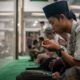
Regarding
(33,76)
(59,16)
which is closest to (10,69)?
(33,76)

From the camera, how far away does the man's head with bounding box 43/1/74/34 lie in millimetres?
2584

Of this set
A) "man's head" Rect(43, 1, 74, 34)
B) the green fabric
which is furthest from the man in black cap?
the green fabric

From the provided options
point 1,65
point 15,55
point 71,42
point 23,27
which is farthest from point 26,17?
point 71,42

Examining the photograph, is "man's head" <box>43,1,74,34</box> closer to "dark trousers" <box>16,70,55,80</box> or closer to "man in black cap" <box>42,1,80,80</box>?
"man in black cap" <box>42,1,80,80</box>

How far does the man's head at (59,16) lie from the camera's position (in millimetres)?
2584

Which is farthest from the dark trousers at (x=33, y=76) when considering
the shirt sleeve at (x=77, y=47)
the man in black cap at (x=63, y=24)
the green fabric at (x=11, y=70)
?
the green fabric at (x=11, y=70)

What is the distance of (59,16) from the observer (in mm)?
2613

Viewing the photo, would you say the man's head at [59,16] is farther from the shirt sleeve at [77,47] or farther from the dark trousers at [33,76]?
the dark trousers at [33,76]

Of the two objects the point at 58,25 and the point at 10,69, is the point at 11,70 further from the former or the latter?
the point at 58,25

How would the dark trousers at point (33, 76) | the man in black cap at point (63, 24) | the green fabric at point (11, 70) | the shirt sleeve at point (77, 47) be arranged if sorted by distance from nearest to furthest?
the shirt sleeve at point (77, 47) < the man in black cap at point (63, 24) < the dark trousers at point (33, 76) < the green fabric at point (11, 70)

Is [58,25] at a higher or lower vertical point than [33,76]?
higher

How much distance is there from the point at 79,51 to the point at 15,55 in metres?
8.17

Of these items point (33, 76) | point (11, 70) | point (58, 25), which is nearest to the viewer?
point (58, 25)

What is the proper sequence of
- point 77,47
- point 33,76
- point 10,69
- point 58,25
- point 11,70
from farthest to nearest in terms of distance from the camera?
point 10,69 → point 11,70 → point 33,76 → point 58,25 → point 77,47
